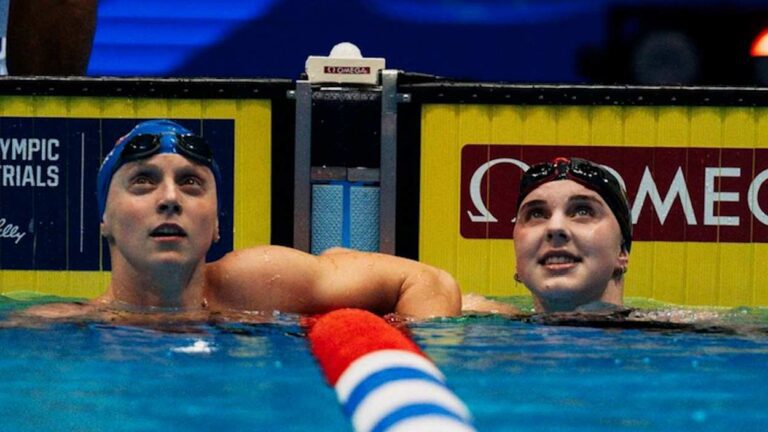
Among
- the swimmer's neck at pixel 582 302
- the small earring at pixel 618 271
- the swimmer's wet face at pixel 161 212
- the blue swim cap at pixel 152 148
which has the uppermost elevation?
the blue swim cap at pixel 152 148

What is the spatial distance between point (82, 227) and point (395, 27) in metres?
3.61

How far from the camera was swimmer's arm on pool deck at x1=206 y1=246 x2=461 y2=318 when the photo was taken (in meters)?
4.92

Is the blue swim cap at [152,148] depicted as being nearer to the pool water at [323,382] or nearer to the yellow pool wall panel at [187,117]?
the pool water at [323,382]

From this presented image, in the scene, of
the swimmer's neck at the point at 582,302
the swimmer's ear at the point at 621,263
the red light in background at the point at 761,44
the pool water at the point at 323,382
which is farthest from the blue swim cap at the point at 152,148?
the red light in background at the point at 761,44

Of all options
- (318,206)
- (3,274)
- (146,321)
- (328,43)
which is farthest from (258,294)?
(328,43)

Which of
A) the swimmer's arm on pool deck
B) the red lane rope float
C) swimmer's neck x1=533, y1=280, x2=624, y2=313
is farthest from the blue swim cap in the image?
swimmer's neck x1=533, y1=280, x2=624, y2=313

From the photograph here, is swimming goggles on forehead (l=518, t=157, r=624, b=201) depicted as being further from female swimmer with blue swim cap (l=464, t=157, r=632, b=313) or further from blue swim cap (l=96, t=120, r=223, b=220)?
blue swim cap (l=96, t=120, r=223, b=220)

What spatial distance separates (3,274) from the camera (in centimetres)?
615

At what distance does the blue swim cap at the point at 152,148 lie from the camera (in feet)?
15.9

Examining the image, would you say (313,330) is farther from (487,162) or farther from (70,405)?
(487,162)

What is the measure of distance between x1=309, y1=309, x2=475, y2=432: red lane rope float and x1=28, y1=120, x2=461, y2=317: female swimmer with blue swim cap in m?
0.73

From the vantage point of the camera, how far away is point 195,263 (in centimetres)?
485

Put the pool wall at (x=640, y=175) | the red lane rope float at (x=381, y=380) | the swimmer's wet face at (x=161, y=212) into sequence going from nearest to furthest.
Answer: the red lane rope float at (x=381, y=380), the swimmer's wet face at (x=161, y=212), the pool wall at (x=640, y=175)

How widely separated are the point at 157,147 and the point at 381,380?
2.13m
